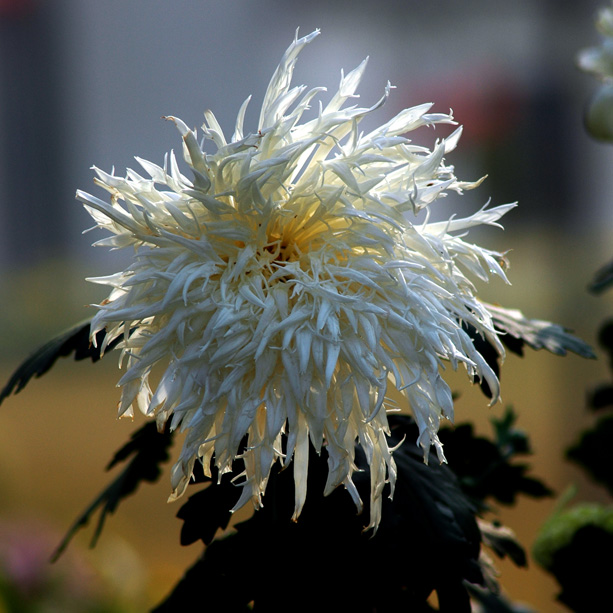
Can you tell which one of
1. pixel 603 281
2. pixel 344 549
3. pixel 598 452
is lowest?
pixel 598 452

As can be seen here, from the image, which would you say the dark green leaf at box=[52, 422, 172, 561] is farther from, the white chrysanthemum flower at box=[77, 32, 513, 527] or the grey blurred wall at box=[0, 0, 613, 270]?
the grey blurred wall at box=[0, 0, 613, 270]

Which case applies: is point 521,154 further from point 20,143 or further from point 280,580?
point 280,580

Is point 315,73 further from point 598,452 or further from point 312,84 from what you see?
point 598,452

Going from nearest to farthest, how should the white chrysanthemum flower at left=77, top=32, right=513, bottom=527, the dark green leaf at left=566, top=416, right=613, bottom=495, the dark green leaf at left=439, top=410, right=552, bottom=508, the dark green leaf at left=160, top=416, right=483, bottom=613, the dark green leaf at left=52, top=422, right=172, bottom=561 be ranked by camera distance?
the white chrysanthemum flower at left=77, top=32, right=513, bottom=527
the dark green leaf at left=160, top=416, right=483, bottom=613
the dark green leaf at left=52, top=422, right=172, bottom=561
the dark green leaf at left=439, top=410, right=552, bottom=508
the dark green leaf at left=566, top=416, right=613, bottom=495

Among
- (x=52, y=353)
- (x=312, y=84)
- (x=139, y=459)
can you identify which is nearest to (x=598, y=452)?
(x=139, y=459)

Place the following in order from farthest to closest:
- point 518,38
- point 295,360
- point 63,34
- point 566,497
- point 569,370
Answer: point 518,38 < point 63,34 < point 569,370 < point 566,497 < point 295,360

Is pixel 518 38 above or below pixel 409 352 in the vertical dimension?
above

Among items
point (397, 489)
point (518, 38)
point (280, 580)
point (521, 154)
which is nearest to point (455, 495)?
point (397, 489)

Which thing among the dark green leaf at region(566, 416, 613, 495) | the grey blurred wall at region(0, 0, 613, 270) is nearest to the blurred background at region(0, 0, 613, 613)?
the grey blurred wall at region(0, 0, 613, 270)

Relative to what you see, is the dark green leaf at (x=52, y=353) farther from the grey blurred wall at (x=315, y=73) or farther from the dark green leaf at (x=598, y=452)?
the grey blurred wall at (x=315, y=73)
